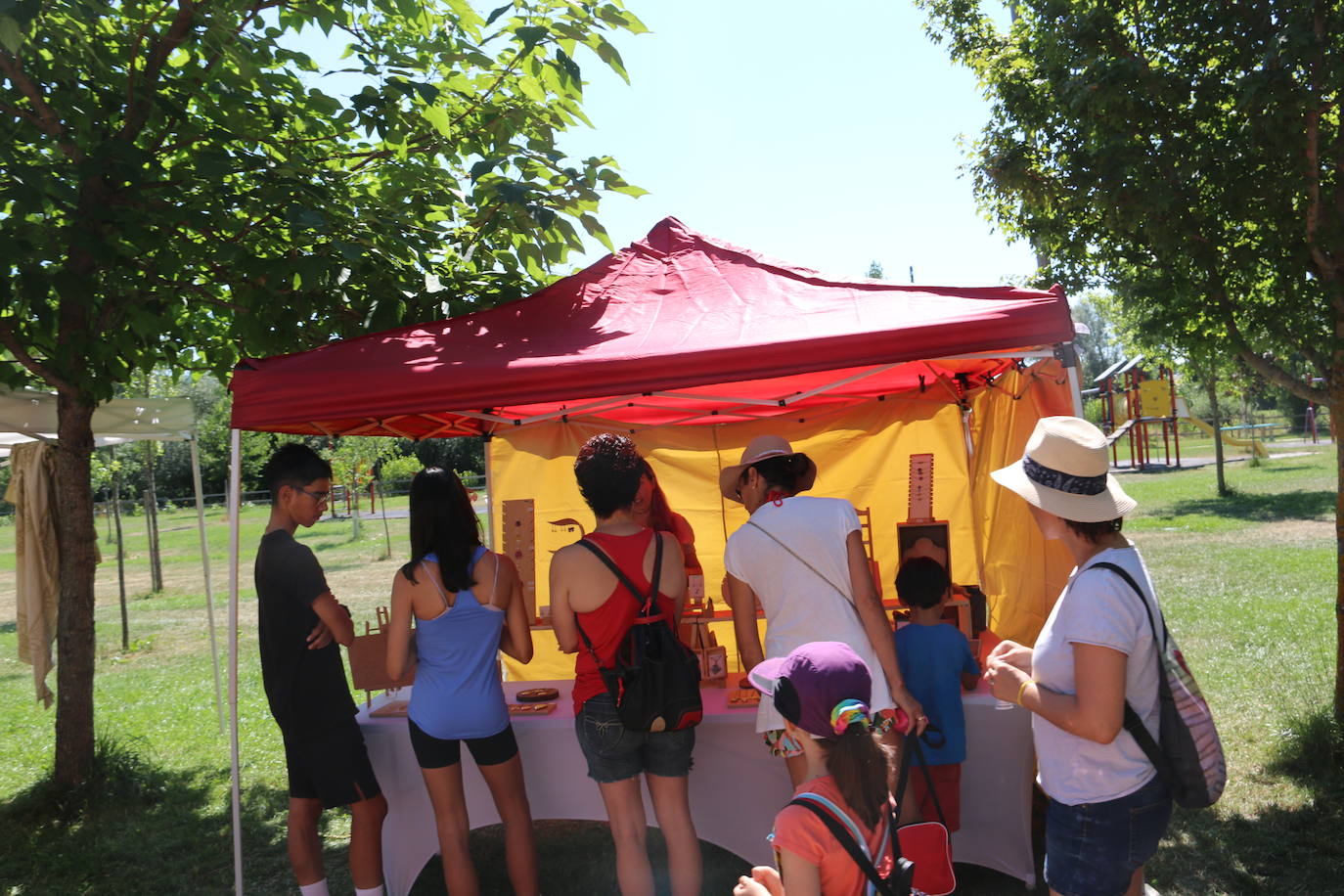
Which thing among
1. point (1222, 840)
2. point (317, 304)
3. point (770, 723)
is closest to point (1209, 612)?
point (1222, 840)

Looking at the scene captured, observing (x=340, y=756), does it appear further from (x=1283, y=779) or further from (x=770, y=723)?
(x=1283, y=779)

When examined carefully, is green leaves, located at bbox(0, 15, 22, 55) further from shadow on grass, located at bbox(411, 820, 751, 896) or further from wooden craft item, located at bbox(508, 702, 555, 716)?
shadow on grass, located at bbox(411, 820, 751, 896)

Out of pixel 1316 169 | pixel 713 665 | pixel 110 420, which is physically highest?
pixel 1316 169

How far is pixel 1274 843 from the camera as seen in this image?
3852 mm

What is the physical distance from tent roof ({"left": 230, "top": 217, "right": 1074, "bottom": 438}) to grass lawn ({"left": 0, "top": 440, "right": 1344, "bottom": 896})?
2.08 meters

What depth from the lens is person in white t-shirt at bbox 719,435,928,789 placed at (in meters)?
2.88

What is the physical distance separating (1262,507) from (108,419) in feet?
53.4

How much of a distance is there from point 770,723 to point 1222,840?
2.36m

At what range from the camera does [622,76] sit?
4.30 meters

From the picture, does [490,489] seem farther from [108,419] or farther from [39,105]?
[39,105]

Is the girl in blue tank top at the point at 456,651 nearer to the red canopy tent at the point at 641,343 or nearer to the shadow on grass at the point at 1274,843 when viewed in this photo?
the red canopy tent at the point at 641,343

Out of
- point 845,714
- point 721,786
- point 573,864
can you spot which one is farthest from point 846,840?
point 573,864

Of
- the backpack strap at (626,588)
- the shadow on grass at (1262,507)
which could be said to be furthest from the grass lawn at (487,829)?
the shadow on grass at (1262,507)

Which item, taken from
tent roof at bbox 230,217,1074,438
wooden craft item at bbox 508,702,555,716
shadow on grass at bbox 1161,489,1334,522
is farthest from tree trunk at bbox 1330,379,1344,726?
shadow on grass at bbox 1161,489,1334,522
